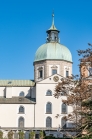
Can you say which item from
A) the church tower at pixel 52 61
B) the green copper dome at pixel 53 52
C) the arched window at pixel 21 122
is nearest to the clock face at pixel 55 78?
the church tower at pixel 52 61

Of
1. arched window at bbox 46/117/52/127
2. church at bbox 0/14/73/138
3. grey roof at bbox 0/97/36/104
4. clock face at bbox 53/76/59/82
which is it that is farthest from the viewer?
clock face at bbox 53/76/59/82

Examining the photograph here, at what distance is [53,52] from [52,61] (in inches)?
98.9

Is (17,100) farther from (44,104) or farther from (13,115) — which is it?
(44,104)

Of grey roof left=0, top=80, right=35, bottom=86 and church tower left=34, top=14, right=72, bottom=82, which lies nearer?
church tower left=34, top=14, right=72, bottom=82

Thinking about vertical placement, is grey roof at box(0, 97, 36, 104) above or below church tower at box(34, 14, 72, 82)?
below

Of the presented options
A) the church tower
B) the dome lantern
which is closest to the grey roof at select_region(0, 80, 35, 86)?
the church tower

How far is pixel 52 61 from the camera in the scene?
72.7 m

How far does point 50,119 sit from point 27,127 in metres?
4.99

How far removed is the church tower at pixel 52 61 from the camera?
7169 cm

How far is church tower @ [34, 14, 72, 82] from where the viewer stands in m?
71.7

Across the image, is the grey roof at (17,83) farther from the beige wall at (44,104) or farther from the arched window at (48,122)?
the arched window at (48,122)

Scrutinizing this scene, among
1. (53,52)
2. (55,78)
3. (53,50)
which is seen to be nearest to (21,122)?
(55,78)

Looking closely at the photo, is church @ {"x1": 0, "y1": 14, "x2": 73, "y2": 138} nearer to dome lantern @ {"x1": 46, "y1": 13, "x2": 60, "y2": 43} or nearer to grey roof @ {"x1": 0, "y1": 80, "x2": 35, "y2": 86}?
grey roof @ {"x1": 0, "y1": 80, "x2": 35, "y2": 86}

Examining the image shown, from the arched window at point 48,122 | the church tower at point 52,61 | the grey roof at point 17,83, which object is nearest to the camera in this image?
the arched window at point 48,122
